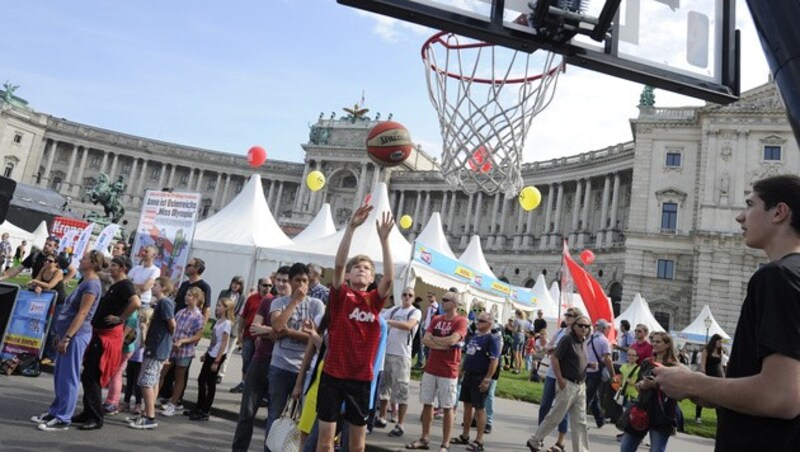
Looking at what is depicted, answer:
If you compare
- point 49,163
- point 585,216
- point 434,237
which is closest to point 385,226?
point 434,237

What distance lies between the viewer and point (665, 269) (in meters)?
41.5

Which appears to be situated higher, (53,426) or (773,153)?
(773,153)

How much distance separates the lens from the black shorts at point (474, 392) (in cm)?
851

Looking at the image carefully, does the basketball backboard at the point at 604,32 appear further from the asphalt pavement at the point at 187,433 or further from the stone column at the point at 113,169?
the stone column at the point at 113,169

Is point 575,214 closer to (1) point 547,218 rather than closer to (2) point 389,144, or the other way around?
(1) point 547,218

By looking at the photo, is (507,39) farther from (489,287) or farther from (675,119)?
(675,119)

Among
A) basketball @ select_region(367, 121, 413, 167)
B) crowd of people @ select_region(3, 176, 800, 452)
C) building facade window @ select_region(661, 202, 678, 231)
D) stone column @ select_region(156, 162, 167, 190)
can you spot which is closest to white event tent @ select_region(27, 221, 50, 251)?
crowd of people @ select_region(3, 176, 800, 452)

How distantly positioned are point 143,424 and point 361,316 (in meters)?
4.07

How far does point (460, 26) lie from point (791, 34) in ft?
5.76

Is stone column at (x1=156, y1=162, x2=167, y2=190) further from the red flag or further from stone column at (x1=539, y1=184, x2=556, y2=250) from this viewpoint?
the red flag

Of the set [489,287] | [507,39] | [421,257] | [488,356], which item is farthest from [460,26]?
[489,287]

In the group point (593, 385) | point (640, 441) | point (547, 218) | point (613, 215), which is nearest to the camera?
point (640, 441)

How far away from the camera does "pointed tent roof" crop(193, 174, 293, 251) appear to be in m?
22.8

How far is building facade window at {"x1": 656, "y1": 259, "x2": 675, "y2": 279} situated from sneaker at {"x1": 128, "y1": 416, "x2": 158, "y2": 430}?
133 ft
